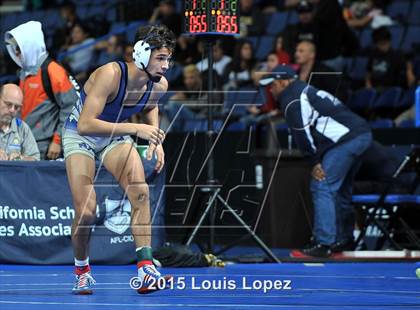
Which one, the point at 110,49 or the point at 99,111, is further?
the point at 110,49

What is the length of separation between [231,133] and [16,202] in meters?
2.71

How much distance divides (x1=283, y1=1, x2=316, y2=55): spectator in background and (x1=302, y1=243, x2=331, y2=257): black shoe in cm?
361

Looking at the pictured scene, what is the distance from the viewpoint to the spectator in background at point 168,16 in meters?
15.5

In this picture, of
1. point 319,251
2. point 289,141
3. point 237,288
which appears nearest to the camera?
point 237,288

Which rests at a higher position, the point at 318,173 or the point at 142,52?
the point at 142,52

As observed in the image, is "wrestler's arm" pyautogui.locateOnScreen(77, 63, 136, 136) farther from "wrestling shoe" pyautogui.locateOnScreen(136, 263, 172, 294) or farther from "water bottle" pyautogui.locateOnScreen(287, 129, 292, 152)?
"water bottle" pyautogui.locateOnScreen(287, 129, 292, 152)

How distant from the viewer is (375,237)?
39.1 ft

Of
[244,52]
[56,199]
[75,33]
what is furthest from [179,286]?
[75,33]

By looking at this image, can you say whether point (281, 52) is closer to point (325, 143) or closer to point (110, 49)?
point (325, 143)

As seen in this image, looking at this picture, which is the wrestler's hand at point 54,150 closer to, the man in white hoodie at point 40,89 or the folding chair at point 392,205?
the man in white hoodie at point 40,89

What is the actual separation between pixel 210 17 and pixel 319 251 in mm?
2599

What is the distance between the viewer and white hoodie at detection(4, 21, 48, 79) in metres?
10.0

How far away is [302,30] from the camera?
13.7 meters

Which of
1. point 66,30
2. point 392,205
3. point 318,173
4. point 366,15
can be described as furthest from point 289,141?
point 66,30
